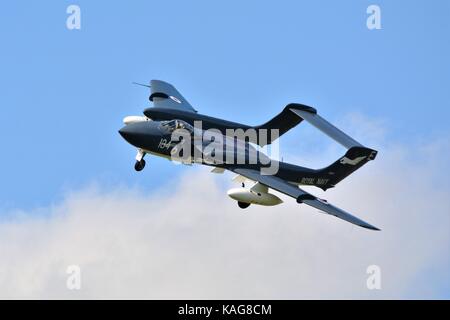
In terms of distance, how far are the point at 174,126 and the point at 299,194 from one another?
937cm

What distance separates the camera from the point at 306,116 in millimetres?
72250

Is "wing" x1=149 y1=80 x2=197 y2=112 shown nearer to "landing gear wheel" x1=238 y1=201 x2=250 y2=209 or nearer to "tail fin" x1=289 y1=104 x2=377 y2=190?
"tail fin" x1=289 y1=104 x2=377 y2=190

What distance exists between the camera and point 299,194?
6419 centimetres

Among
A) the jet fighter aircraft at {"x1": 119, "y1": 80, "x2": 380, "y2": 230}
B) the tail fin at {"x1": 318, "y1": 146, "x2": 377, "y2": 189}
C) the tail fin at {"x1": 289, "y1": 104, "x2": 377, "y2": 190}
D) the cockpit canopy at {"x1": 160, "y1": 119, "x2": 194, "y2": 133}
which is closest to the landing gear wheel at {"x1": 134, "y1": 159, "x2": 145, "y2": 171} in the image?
the jet fighter aircraft at {"x1": 119, "y1": 80, "x2": 380, "y2": 230}

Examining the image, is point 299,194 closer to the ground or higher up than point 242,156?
closer to the ground

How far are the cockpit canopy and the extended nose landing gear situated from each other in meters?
2.33

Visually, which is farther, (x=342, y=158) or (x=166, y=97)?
(x=166, y=97)

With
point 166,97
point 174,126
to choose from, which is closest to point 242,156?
point 174,126

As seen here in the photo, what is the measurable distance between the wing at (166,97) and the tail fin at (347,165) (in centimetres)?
1216

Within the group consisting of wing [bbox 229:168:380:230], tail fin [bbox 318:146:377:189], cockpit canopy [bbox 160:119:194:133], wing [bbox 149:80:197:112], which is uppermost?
wing [bbox 149:80:197:112]

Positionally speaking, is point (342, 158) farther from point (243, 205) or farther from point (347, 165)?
point (243, 205)

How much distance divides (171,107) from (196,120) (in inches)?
135

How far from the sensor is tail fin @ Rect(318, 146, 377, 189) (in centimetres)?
6794

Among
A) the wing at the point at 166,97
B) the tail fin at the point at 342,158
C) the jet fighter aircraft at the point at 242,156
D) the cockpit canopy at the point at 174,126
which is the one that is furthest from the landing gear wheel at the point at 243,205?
the wing at the point at 166,97
